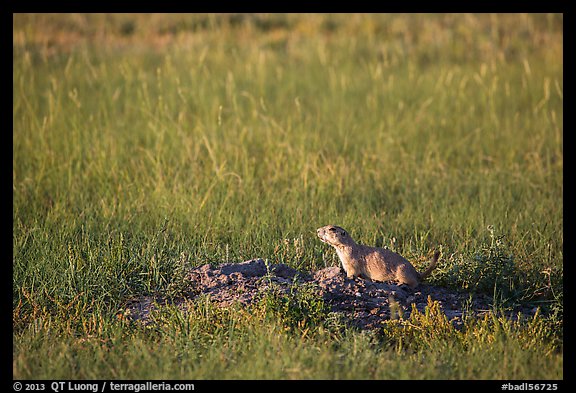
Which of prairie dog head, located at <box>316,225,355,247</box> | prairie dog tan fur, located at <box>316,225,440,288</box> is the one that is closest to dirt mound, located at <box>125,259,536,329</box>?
prairie dog tan fur, located at <box>316,225,440,288</box>

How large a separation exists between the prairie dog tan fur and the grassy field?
0.50m

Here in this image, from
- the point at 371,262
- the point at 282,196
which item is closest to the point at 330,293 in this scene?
the point at 371,262

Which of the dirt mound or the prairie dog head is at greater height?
the prairie dog head

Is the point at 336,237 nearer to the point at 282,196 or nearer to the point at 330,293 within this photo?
the point at 330,293

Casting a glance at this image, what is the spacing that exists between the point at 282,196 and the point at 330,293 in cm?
276

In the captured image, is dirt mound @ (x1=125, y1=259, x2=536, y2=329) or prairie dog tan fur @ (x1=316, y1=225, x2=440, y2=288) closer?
dirt mound @ (x1=125, y1=259, x2=536, y2=329)

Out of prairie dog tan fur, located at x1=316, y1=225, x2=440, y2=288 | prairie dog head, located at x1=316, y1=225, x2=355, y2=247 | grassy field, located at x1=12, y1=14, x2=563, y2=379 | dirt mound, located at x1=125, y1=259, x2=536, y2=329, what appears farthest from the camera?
prairie dog head, located at x1=316, y1=225, x2=355, y2=247

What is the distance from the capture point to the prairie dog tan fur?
6.22 m

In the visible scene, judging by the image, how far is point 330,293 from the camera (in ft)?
19.5

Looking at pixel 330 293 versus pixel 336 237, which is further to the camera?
pixel 336 237

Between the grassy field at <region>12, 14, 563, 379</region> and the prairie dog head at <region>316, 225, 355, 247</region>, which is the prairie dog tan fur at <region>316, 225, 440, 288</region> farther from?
the grassy field at <region>12, 14, 563, 379</region>

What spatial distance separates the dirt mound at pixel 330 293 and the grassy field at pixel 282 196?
0.15 m

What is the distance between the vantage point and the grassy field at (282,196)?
17.5ft

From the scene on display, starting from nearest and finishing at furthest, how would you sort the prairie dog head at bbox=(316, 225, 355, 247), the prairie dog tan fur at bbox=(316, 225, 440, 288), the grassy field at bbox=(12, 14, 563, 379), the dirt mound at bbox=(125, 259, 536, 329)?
the grassy field at bbox=(12, 14, 563, 379) → the dirt mound at bbox=(125, 259, 536, 329) → the prairie dog tan fur at bbox=(316, 225, 440, 288) → the prairie dog head at bbox=(316, 225, 355, 247)
